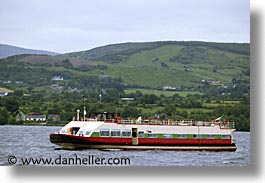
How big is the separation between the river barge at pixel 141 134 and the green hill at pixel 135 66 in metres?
0.97

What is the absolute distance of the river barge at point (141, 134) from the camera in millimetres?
23562

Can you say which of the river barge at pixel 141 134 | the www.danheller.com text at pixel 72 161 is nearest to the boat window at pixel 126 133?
the river barge at pixel 141 134

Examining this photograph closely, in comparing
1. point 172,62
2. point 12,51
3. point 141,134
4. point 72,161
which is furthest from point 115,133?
point 12,51

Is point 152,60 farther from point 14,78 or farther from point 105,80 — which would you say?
point 14,78

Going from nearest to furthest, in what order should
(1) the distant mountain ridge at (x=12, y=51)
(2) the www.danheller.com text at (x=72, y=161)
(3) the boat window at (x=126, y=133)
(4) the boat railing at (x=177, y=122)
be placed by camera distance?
(2) the www.danheller.com text at (x=72, y=161)
(1) the distant mountain ridge at (x=12, y=51)
(4) the boat railing at (x=177, y=122)
(3) the boat window at (x=126, y=133)

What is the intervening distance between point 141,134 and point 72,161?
3192 millimetres

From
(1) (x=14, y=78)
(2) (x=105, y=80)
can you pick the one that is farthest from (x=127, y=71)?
(1) (x=14, y=78)

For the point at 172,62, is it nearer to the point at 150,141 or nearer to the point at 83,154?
the point at 150,141

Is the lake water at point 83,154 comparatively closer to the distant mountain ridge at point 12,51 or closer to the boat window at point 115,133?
the boat window at point 115,133

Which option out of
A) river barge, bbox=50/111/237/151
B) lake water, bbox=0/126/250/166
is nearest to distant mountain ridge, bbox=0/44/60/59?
lake water, bbox=0/126/250/166

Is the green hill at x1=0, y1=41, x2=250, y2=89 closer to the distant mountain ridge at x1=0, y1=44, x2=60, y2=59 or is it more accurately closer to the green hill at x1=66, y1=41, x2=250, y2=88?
the green hill at x1=66, y1=41, x2=250, y2=88

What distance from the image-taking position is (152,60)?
24.1m

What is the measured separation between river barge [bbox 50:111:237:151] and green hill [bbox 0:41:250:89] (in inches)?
38.2

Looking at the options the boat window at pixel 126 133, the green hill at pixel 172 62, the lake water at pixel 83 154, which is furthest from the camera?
the boat window at pixel 126 133
